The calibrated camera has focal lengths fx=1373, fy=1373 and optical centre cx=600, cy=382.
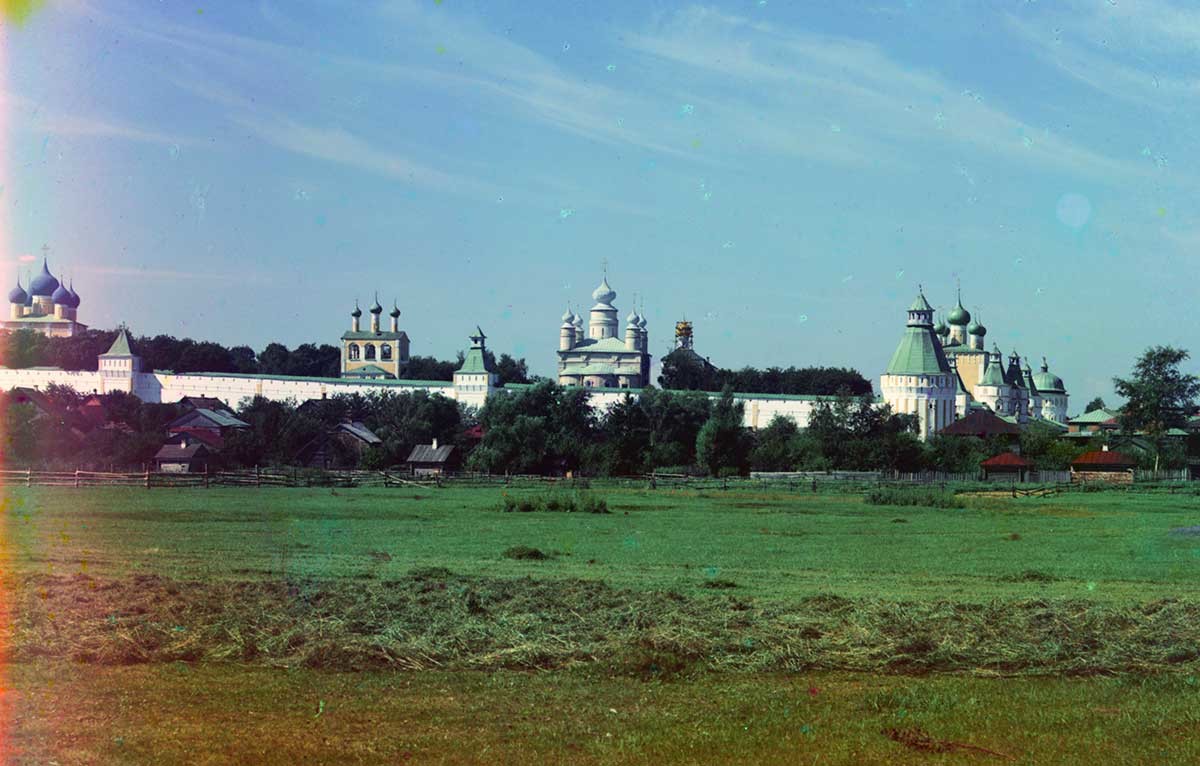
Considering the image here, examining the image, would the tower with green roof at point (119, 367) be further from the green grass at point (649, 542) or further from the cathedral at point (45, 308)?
the green grass at point (649, 542)

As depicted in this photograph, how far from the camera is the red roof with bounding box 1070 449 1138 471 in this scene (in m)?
82.0

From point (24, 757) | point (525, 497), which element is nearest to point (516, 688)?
point (24, 757)

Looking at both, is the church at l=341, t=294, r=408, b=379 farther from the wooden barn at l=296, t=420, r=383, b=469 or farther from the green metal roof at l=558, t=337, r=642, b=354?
the wooden barn at l=296, t=420, r=383, b=469

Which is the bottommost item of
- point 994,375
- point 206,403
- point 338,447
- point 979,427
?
point 338,447

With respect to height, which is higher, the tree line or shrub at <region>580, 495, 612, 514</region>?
Answer: the tree line

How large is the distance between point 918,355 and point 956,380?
7.15 metres

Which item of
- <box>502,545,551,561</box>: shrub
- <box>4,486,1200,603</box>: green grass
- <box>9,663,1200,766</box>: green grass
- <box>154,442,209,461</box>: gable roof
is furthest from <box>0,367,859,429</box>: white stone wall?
<box>9,663,1200,766</box>: green grass

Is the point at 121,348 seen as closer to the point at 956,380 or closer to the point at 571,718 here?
the point at 956,380

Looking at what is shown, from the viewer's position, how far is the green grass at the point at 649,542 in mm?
20750

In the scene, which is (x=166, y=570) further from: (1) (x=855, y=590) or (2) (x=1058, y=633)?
(2) (x=1058, y=633)

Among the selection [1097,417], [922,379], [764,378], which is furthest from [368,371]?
[1097,417]

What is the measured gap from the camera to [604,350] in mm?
157125

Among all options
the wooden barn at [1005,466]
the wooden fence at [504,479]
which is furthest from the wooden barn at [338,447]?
the wooden barn at [1005,466]

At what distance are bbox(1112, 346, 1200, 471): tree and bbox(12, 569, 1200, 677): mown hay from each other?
87.1m
